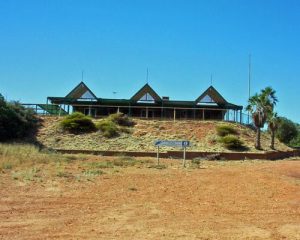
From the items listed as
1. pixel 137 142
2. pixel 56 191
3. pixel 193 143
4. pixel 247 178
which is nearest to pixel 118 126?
pixel 137 142

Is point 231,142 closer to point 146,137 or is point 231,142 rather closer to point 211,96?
point 146,137

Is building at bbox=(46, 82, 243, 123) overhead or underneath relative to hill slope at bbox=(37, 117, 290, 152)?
overhead

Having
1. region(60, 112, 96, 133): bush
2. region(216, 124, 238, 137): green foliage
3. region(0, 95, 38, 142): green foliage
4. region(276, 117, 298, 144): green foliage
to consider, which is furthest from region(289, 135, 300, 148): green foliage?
region(0, 95, 38, 142): green foliage

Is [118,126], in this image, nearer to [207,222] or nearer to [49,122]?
[49,122]

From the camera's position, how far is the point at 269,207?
14695mm

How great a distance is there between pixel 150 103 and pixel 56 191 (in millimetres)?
44956

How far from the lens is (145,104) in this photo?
61.3 metres

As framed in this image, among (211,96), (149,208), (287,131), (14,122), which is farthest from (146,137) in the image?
(287,131)

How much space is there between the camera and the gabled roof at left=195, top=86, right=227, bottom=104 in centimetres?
6109

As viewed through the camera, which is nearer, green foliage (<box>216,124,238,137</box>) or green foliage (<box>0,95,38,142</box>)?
green foliage (<box>0,95,38,142</box>)

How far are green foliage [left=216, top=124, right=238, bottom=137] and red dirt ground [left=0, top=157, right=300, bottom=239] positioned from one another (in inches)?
1028

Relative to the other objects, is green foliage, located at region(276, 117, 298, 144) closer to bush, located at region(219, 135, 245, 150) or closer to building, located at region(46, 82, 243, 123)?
building, located at region(46, 82, 243, 123)

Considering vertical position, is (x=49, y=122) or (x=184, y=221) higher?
(x=49, y=122)

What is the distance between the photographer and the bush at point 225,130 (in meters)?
48.2
